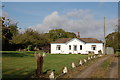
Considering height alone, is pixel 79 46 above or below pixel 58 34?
below

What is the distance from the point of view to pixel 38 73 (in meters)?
11.9

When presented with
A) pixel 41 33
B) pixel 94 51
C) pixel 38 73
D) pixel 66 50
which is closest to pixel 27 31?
pixel 41 33

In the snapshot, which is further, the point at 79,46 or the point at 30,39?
the point at 30,39

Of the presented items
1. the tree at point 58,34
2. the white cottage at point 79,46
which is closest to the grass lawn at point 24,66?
the white cottage at point 79,46

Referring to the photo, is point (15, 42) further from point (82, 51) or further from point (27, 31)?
point (82, 51)

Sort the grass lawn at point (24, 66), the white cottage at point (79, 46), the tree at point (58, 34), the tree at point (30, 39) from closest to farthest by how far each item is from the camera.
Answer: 1. the grass lawn at point (24, 66)
2. the white cottage at point (79, 46)
3. the tree at point (30, 39)
4. the tree at point (58, 34)

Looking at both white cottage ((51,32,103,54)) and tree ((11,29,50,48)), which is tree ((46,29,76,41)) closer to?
tree ((11,29,50,48))

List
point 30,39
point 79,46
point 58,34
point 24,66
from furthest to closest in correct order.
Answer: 1. point 58,34
2. point 30,39
3. point 79,46
4. point 24,66

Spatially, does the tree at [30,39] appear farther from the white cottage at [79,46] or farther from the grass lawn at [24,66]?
the grass lawn at [24,66]

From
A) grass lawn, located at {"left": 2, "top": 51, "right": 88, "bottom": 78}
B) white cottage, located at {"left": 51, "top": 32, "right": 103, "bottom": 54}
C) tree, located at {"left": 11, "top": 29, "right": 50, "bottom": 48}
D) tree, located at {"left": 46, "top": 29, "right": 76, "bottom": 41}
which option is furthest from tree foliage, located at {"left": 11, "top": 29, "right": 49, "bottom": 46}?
grass lawn, located at {"left": 2, "top": 51, "right": 88, "bottom": 78}

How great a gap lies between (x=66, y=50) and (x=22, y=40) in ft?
64.9

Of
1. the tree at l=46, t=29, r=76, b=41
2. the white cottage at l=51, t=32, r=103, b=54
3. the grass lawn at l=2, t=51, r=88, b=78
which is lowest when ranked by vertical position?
the grass lawn at l=2, t=51, r=88, b=78

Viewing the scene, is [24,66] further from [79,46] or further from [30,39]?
[30,39]

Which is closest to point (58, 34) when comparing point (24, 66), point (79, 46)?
point (79, 46)
